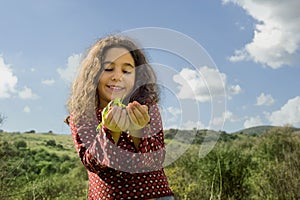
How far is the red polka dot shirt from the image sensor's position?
1370 mm

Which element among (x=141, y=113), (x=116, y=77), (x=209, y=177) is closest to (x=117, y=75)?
(x=116, y=77)

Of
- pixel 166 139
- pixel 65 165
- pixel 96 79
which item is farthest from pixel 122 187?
pixel 65 165

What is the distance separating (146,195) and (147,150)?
0.55 ft

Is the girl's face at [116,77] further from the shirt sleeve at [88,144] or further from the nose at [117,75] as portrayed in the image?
the shirt sleeve at [88,144]

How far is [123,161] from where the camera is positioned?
4.58 ft

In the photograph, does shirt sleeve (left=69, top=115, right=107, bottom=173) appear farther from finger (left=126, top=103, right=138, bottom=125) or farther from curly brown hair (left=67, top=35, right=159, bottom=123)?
finger (left=126, top=103, right=138, bottom=125)

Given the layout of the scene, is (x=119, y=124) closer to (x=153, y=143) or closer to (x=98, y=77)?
(x=153, y=143)

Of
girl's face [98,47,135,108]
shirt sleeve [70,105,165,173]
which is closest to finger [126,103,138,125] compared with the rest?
shirt sleeve [70,105,165,173]

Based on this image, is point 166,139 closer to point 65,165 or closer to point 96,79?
point 96,79

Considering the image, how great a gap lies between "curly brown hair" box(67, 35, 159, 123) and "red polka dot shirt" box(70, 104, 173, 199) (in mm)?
62

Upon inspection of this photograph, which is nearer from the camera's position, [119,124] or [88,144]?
[119,124]

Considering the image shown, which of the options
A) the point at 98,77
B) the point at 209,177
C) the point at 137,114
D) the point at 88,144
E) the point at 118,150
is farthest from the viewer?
the point at 209,177

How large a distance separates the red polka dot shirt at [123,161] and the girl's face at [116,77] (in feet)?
0.34

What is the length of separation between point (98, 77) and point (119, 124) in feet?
1.49
